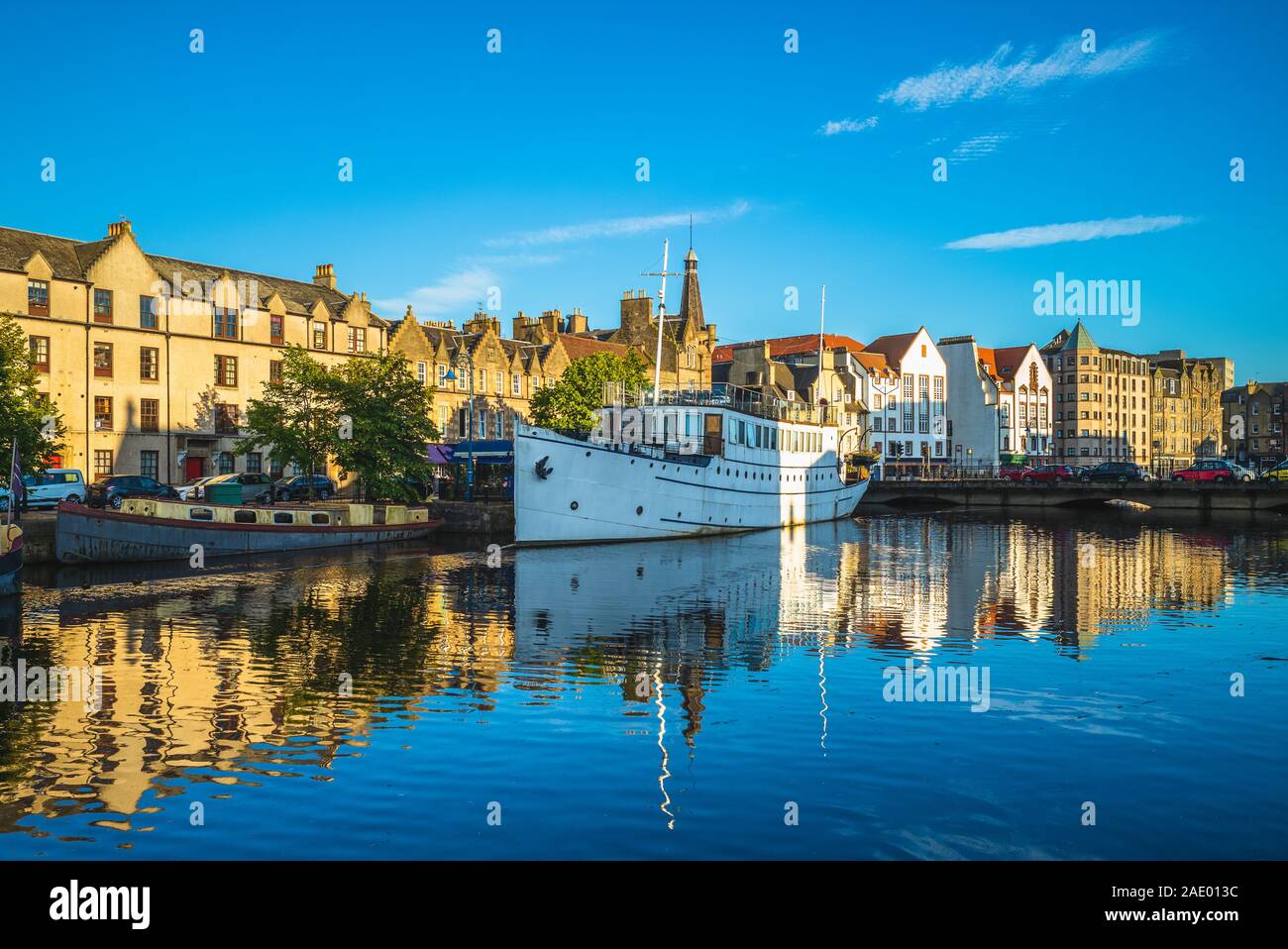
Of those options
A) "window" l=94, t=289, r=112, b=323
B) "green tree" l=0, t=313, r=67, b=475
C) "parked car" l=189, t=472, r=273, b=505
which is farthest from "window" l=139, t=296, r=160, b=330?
"parked car" l=189, t=472, r=273, b=505

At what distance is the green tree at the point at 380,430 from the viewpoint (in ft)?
182

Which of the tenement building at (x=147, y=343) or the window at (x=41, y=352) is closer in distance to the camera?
the window at (x=41, y=352)

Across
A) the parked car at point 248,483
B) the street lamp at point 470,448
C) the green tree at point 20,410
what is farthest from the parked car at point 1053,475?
the green tree at point 20,410

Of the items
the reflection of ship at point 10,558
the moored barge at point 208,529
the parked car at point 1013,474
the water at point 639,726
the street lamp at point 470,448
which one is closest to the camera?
the water at point 639,726

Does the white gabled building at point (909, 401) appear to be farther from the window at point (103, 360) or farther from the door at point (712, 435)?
the window at point (103, 360)

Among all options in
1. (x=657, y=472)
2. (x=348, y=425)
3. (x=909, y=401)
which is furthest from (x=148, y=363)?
(x=909, y=401)

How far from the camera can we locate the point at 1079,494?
286 feet

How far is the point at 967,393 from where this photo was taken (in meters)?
134

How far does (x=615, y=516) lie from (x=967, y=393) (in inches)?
3755

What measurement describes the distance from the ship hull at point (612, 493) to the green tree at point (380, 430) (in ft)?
38.0

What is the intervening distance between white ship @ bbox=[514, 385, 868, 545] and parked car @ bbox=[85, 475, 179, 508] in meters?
16.2

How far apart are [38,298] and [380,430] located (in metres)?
18.8
